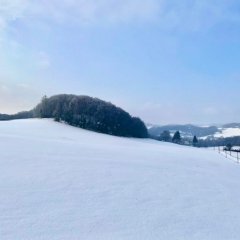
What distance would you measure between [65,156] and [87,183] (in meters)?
6.50

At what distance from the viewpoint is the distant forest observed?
65875 mm

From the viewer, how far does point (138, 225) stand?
10.0 metres

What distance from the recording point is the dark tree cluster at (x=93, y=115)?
65875 mm

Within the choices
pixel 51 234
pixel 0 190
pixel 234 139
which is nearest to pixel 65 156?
pixel 0 190

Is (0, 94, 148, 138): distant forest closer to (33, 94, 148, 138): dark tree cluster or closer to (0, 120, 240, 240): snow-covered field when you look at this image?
(33, 94, 148, 138): dark tree cluster

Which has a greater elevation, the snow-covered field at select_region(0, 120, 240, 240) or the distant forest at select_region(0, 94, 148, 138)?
the distant forest at select_region(0, 94, 148, 138)

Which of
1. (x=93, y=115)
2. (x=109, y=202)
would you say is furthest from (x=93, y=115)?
(x=109, y=202)

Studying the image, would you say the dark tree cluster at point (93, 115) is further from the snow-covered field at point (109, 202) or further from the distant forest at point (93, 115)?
the snow-covered field at point (109, 202)

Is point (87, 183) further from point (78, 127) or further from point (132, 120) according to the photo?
point (132, 120)

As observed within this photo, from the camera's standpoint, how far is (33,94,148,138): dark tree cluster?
2594 inches

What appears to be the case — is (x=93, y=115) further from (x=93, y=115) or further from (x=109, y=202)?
(x=109, y=202)

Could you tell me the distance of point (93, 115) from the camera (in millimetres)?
67062

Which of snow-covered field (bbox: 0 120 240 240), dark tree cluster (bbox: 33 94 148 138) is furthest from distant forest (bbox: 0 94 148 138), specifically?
snow-covered field (bbox: 0 120 240 240)

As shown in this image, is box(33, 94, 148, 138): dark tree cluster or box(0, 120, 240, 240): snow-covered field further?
box(33, 94, 148, 138): dark tree cluster
